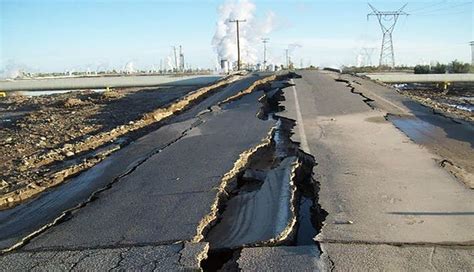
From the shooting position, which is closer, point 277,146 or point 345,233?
point 345,233

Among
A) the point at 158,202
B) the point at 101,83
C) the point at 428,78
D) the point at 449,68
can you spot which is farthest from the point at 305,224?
the point at 449,68

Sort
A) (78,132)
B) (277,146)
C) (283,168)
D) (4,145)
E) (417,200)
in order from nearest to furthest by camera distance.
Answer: (417,200), (283,168), (277,146), (4,145), (78,132)

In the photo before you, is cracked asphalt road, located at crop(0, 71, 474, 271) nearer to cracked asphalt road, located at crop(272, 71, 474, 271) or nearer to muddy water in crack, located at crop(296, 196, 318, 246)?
cracked asphalt road, located at crop(272, 71, 474, 271)

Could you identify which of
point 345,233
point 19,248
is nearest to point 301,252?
point 345,233

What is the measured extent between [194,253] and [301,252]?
1.03 m

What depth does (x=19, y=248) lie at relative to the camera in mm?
4969

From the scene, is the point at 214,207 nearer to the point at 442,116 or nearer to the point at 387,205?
the point at 387,205

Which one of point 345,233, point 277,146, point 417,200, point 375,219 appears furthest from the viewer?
point 277,146

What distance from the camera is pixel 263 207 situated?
233 inches

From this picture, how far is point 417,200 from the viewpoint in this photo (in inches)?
232

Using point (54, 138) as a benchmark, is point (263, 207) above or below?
above

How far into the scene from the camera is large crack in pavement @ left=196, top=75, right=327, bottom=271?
4816 millimetres

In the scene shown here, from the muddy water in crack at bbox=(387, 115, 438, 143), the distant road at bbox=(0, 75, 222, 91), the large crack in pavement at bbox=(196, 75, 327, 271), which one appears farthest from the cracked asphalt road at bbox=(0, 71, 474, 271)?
the distant road at bbox=(0, 75, 222, 91)

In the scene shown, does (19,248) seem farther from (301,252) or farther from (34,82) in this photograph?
(34,82)
